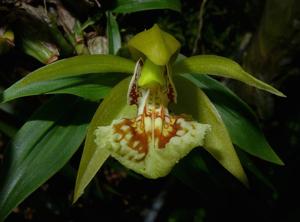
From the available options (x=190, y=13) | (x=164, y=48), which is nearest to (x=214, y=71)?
(x=164, y=48)

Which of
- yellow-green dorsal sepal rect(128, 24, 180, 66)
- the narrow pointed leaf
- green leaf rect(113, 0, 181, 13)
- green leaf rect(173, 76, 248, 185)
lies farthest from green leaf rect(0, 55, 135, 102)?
green leaf rect(113, 0, 181, 13)

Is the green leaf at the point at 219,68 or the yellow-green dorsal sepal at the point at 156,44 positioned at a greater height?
the yellow-green dorsal sepal at the point at 156,44

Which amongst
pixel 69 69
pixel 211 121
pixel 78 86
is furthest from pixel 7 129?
pixel 211 121

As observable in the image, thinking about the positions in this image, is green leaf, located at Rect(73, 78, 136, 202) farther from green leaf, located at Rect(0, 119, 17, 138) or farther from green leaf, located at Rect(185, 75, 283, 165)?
green leaf, located at Rect(0, 119, 17, 138)

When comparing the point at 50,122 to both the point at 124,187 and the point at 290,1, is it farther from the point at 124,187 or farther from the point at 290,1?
the point at 124,187

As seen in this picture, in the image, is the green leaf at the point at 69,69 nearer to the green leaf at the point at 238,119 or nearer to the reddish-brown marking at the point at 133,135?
the reddish-brown marking at the point at 133,135

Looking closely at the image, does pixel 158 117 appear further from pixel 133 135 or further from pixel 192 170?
pixel 192 170

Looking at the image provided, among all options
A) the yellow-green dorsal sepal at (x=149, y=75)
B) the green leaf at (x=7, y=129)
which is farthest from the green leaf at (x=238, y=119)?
the green leaf at (x=7, y=129)
